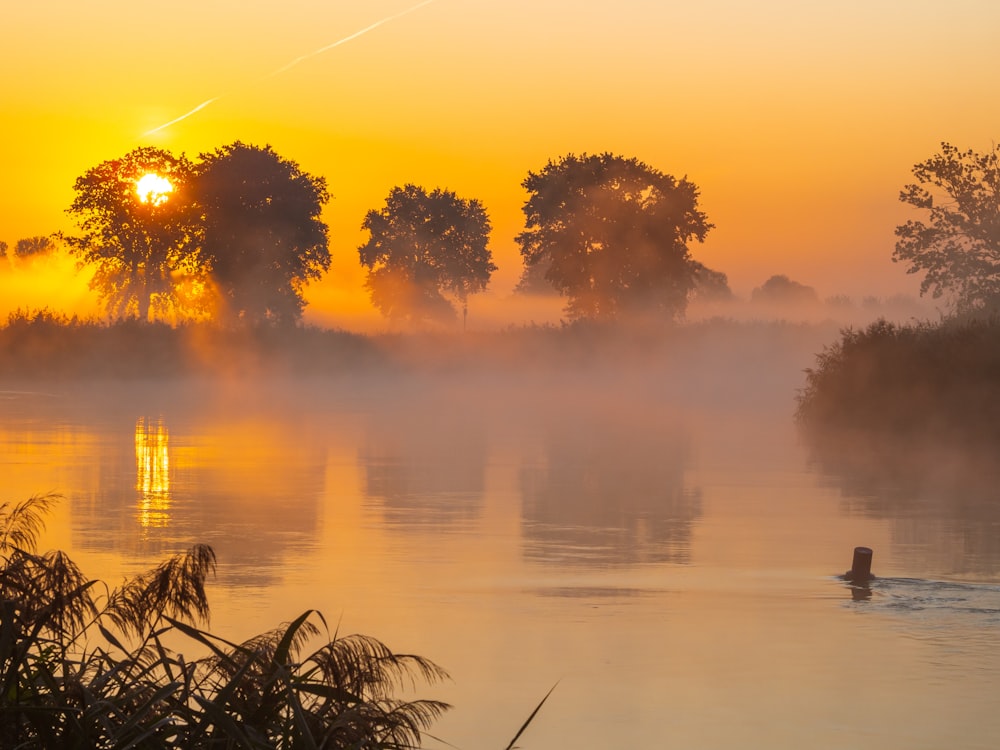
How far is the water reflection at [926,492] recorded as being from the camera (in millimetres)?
18891

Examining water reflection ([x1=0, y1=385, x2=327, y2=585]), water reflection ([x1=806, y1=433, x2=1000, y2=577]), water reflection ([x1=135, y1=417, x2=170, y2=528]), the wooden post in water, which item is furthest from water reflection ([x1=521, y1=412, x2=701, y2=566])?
water reflection ([x1=135, y1=417, x2=170, y2=528])

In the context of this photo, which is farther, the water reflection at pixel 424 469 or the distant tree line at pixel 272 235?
the distant tree line at pixel 272 235

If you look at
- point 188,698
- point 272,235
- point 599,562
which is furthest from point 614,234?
point 188,698

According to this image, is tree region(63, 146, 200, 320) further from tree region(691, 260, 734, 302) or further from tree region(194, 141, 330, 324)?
tree region(691, 260, 734, 302)

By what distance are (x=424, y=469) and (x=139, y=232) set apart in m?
69.3

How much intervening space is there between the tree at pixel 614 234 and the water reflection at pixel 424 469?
50.1m

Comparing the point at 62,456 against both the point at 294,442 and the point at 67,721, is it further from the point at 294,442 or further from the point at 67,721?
the point at 67,721

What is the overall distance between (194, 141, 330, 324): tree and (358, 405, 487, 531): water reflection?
54.1 meters

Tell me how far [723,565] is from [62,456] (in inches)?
685

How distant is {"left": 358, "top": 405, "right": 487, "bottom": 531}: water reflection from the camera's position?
2239 centimetres

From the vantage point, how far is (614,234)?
322 ft

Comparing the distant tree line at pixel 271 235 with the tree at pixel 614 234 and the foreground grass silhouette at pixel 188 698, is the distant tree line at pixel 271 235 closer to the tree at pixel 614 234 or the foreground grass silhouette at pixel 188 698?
the tree at pixel 614 234

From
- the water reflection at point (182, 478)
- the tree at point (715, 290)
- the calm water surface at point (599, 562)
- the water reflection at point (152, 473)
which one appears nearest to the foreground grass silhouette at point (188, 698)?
the calm water surface at point (599, 562)

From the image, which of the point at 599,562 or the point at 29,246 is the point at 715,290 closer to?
the point at 29,246
